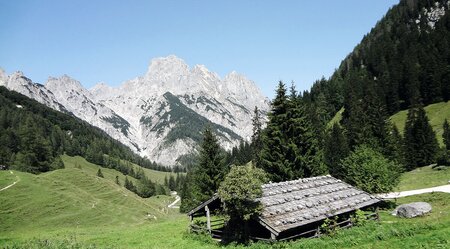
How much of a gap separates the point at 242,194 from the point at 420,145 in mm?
71297

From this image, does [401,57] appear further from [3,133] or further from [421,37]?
[3,133]

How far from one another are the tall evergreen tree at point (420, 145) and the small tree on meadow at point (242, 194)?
67290 millimetres

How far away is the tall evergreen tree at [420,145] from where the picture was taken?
81312mm

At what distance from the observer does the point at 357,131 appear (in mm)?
74500

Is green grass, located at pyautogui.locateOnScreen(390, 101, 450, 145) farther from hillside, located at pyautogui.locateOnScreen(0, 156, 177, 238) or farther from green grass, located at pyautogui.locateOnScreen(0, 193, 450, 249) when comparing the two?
hillside, located at pyautogui.locateOnScreen(0, 156, 177, 238)

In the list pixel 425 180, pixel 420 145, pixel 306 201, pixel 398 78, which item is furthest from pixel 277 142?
pixel 398 78

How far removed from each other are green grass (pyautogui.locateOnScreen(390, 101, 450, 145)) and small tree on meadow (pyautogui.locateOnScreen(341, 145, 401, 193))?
180ft

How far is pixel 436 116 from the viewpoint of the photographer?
102938 millimetres

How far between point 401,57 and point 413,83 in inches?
1527

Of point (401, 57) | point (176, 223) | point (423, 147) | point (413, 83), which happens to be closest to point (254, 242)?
point (176, 223)

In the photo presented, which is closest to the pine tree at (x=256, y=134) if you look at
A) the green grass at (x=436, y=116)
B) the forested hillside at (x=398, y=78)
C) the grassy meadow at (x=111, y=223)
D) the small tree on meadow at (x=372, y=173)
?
the grassy meadow at (x=111, y=223)

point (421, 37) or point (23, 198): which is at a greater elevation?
point (421, 37)

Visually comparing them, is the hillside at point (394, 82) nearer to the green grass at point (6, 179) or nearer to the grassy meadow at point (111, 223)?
the grassy meadow at point (111, 223)

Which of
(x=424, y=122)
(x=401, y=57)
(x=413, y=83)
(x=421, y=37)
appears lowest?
(x=424, y=122)
